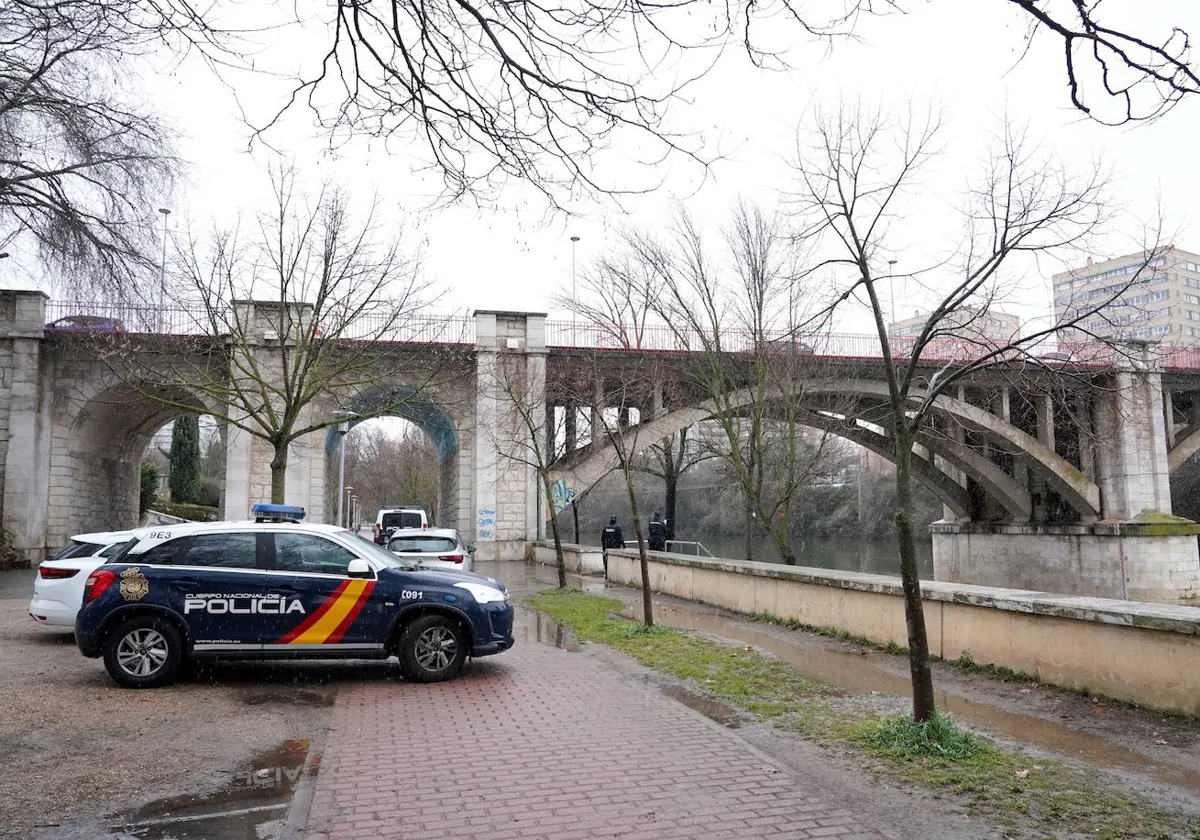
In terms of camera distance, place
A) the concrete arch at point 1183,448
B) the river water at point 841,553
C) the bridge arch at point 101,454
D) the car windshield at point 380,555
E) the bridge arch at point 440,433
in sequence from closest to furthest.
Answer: the car windshield at point 380,555
the bridge arch at point 101,454
the bridge arch at point 440,433
the concrete arch at point 1183,448
the river water at point 841,553

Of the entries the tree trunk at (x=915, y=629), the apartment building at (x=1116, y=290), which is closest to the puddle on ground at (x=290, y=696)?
the tree trunk at (x=915, y=629)

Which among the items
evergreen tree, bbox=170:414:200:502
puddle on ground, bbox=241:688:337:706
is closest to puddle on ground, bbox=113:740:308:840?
puddle on ground, bbox=241:688:337:706

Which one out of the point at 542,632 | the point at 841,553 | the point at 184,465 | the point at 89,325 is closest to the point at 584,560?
the point at 542,632

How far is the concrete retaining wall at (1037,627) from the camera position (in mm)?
6246

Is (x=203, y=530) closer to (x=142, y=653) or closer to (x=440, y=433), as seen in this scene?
(x=142, y=653)

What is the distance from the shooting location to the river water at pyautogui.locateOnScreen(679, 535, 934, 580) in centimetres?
4444

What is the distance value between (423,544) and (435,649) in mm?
6775

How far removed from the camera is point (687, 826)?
423 centimetres

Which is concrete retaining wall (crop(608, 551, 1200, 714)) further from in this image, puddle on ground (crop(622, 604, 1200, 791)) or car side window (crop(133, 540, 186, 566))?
car side window (crop(133, 540, 186, 566))

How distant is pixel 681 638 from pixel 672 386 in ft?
57.4

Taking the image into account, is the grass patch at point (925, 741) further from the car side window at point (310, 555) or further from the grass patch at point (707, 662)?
the car side window at point (310, 555)

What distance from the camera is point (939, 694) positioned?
24.3ft

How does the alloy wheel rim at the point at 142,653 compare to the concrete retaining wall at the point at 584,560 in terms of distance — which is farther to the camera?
the concrete retaining wall at the point at 584,560

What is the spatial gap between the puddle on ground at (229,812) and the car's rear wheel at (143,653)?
2838 mm
